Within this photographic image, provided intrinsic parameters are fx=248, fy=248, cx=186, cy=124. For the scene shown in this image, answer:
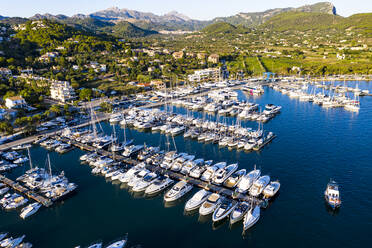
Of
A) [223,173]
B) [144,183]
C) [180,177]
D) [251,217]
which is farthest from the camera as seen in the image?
[180,177]

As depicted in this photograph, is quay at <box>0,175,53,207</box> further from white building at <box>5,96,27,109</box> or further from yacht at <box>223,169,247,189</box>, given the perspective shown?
white building at <box>5,96,27,109</box>

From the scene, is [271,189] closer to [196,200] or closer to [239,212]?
[239,212]

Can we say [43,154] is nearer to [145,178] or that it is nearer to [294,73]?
[145,178]

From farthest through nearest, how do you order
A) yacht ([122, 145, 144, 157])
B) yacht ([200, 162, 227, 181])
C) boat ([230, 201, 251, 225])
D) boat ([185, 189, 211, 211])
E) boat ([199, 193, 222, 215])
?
1. yacht ([122, 145, 144, 157])
2. yacht ([200, 162, 227, 181])
3. boat ([185, 189, 211, 211])
4. boat ([199, 193, 222, 215])
5. boat ([230, 201, 251, 225])

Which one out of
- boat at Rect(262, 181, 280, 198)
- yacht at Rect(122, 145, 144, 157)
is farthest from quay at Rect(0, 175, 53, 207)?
boat at Rect(262, 181, 280, 198)

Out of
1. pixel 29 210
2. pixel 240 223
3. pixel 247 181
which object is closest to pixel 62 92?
pixel 29 210

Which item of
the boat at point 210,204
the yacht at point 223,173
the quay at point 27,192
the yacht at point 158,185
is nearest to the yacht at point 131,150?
the yacht at point 158,185
